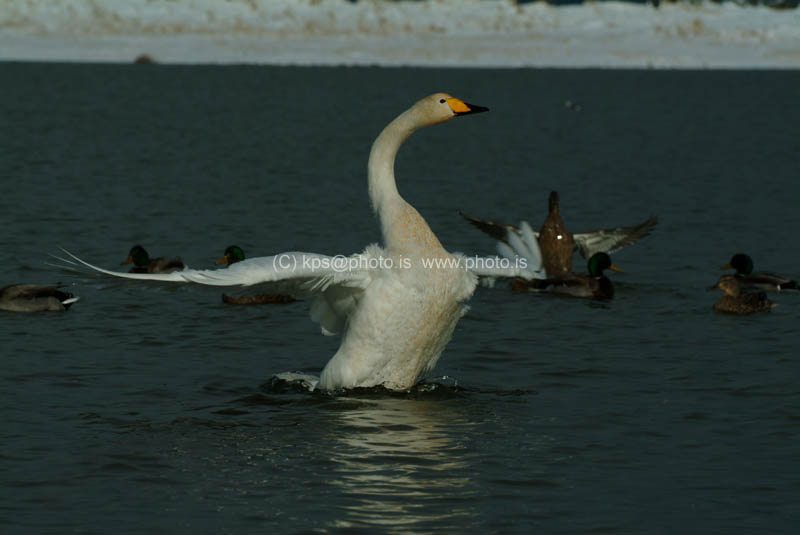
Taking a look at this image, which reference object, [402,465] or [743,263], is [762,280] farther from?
[402,465]

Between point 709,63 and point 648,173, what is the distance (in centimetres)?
5325

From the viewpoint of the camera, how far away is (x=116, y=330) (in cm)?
1499

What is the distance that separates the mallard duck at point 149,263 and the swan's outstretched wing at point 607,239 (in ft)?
18.4

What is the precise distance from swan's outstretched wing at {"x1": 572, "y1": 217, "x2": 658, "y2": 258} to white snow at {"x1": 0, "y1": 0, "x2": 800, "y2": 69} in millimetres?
58182

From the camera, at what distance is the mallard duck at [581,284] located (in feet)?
56.9

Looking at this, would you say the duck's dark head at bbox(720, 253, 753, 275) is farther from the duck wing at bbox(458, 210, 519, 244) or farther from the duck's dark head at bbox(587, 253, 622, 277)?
the duck wing at bbox(458, 210, 519, 244)

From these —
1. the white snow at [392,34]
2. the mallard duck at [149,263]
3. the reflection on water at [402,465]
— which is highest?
the white snow at [392,34]

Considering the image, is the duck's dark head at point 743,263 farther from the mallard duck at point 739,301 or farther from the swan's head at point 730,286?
the mallard duck at point 739,301

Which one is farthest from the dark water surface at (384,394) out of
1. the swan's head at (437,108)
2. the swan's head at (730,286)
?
the swan's head at (437,108)

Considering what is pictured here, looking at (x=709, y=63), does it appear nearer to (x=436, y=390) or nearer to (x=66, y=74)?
(x=66, y=74)

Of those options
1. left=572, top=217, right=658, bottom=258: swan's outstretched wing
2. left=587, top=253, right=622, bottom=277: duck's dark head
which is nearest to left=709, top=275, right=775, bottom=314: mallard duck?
left=587, top=253, right=622, bottom=277: duck's dark head

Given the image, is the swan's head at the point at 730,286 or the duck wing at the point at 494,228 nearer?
the swan's head at the point at 730,286

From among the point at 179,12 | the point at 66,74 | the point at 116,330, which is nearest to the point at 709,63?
the point at 179,12

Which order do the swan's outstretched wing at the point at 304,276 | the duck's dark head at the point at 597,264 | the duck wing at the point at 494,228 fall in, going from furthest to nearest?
1. the duck wing at the point at 494,228
2. the duck's dark head at the point at 597,264
3. the swan's outstretched wing at the point at 304,276
